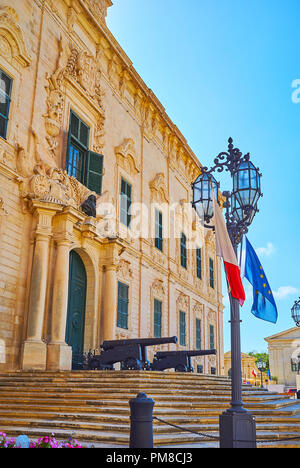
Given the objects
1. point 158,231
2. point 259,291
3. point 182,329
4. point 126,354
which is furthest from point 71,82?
point 182,329

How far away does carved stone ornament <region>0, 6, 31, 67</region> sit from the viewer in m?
12.5

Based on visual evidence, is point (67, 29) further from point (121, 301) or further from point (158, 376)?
point (158, 376)

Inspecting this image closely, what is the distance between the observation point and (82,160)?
15.8m

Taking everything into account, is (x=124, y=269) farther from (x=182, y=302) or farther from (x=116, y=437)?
(x=116, y=437)

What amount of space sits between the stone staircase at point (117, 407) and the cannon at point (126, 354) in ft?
4.64

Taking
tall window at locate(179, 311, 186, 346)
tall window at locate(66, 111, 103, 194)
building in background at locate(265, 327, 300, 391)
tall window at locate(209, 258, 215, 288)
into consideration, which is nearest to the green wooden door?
tall window at locate(66, 111, 103, 194)

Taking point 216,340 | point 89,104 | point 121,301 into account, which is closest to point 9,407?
point 121,301

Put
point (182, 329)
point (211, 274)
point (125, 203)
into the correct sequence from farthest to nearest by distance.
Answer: point (211, 274), point (182, 329), point (125, 203)

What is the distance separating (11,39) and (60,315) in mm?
7503

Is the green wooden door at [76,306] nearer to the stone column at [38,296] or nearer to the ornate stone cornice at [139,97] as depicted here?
→ the stone column at [38,296]

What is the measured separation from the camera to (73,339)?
14234 mm

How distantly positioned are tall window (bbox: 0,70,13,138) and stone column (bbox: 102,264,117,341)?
564cm

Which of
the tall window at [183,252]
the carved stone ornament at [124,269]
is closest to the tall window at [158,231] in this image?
the tall window at [183,252]

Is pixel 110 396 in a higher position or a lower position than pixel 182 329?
lower
